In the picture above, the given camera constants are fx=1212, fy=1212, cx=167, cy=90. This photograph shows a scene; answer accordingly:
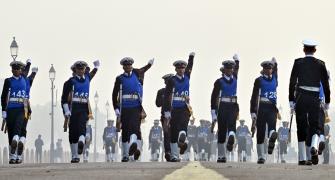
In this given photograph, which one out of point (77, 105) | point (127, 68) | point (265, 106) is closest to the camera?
point (265, 106)

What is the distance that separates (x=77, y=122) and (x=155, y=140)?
81.2 feet

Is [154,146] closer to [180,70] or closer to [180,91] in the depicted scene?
[180,91]

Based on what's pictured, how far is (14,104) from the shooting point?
2716cm

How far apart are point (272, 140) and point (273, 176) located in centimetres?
1091

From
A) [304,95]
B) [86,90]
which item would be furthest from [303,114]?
[86,90]

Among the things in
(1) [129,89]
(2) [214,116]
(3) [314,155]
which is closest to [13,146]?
(1) [129,89]

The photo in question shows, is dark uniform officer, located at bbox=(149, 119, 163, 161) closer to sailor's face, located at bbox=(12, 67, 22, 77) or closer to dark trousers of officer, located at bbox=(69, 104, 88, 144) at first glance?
dark trousers of officer, located at bbox=(69, 104, 88, 144)

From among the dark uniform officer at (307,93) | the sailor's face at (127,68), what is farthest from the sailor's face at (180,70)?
the dark uniform officer at (307,93)

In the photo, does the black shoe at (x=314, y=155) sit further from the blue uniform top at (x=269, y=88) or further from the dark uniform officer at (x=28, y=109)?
the dark uniform officer at (x=28, y=109)

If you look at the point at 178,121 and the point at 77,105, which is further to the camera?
the point at 178,121

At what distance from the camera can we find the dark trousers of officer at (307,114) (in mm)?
21141

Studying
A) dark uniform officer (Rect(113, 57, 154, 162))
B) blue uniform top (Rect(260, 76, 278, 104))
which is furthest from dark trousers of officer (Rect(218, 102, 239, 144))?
dark uniform officer (Rect(113, 57, 154, 162))

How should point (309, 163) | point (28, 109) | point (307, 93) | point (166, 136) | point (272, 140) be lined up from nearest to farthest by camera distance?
point (309, 163) < point (307, 93) < point (272, 140) < point (28, 109) < point (166, 136)

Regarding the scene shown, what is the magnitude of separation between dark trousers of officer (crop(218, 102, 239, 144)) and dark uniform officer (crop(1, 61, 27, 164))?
4432 millimetres
